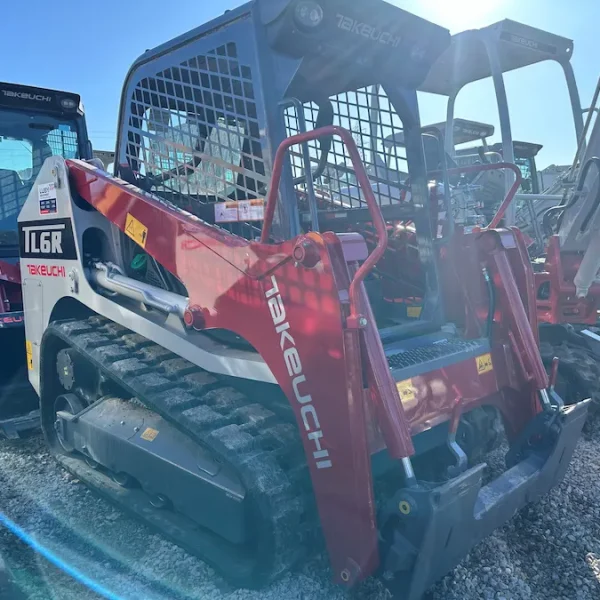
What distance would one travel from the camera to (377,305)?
3.71 m

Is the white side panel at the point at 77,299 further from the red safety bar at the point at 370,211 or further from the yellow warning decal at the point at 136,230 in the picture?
the red safety bar at the point at 370,211

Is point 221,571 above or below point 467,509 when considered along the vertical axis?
below

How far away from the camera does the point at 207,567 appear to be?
277cm

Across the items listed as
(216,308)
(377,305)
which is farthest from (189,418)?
(377,305)

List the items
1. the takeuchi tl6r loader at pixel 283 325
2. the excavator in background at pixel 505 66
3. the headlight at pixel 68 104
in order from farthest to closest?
1. the excavator in background at pixel 505 66
2. the headlight at pixel 68 104
3. the takeuchi tl6r loader at pixel 283 325

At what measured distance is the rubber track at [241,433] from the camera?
2281mm

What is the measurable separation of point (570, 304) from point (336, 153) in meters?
2.71

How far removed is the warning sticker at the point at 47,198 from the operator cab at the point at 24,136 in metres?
1.51

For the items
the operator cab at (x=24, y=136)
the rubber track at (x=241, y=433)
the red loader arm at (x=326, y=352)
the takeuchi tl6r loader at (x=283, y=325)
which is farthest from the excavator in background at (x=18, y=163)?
the red loader arm at (x=326, y=352)

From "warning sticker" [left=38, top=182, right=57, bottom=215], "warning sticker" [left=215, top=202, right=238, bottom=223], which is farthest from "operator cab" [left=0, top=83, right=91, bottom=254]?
"warning sticker" [left=215, top=202, right=238, bottom=223]

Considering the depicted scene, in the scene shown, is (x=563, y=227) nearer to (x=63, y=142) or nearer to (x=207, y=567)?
(x=207, y=567)

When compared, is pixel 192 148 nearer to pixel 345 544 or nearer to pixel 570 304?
pixel 345 544

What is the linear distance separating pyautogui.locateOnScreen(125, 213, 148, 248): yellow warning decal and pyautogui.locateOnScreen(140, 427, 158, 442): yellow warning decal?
90 cm

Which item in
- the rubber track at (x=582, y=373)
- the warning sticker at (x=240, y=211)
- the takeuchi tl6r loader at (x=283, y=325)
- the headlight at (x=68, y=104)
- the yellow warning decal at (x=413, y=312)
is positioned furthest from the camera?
the headlight at (x=68, y=104)
